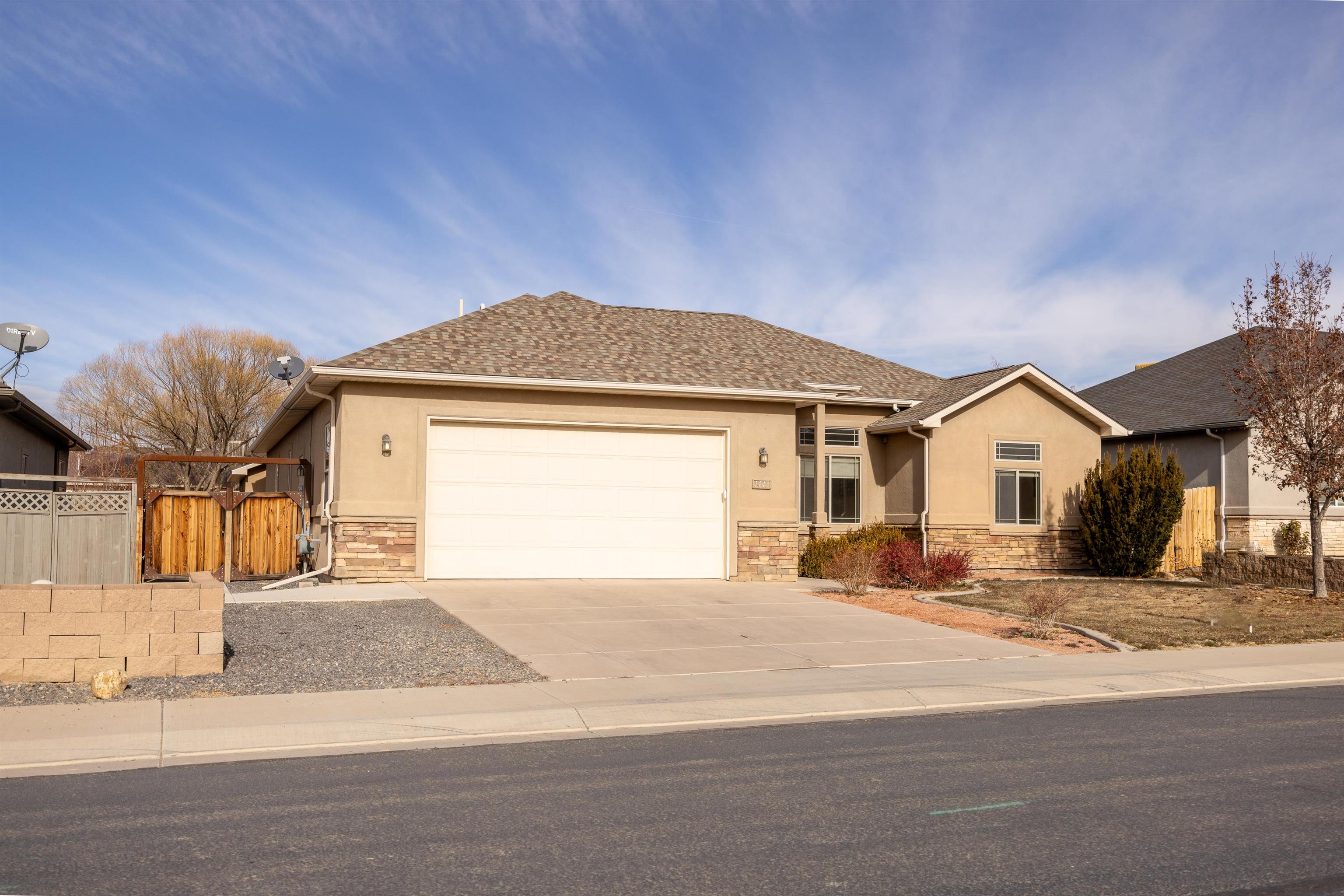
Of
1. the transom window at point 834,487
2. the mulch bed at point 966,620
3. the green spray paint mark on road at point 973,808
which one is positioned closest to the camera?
the green spray paint mark on road at point 973,808

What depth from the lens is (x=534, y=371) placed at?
1794 centimetres

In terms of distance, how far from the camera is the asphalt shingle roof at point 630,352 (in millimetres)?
17953

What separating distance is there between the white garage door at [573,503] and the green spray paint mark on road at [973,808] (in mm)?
12315

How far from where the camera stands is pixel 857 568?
1739cm

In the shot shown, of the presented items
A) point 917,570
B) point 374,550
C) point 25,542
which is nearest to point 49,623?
point 25,542

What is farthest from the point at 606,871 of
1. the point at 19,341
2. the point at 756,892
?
the point at 19,341

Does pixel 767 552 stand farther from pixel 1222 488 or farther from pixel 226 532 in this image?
pixel 1222 488

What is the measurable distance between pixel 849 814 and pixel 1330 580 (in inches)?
690

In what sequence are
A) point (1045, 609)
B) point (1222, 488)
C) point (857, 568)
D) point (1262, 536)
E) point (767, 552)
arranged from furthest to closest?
point (1222, 488), point (1262, 536), point (767, 552), point (857, 568), point (1045, 609)

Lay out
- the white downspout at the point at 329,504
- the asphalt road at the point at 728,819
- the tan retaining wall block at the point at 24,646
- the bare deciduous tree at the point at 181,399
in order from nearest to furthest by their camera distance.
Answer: the asphalt road at the point at 728,819
the tan retaining wall block at the point at 24,646
the white downspout at the point at 329,504
the bare deciduous tree at the point at 181,399

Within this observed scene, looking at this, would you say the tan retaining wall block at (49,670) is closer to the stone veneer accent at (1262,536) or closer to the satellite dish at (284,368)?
the satellite dish at (284,368)

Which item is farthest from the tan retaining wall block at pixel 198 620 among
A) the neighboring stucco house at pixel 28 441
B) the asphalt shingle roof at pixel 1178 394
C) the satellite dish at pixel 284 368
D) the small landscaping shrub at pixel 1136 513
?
the asphalt shingle roof at pixel 1178 394

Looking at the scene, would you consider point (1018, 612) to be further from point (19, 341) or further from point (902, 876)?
point (19, 341)

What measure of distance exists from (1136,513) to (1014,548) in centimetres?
246
